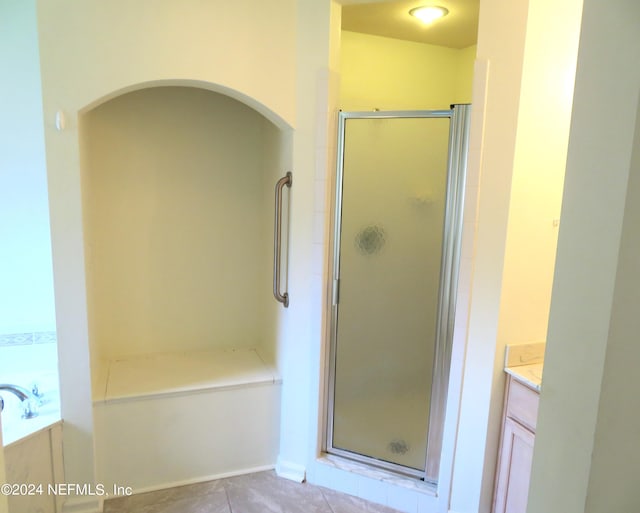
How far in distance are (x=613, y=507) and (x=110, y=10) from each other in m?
2.48

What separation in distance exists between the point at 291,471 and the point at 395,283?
4.21 ft

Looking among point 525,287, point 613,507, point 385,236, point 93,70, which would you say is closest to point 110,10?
point 93,70

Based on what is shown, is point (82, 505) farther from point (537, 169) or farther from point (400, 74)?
point (400, 74)

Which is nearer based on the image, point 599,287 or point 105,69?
point 599,287

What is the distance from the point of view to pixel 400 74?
2973 mm

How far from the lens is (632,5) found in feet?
2.25

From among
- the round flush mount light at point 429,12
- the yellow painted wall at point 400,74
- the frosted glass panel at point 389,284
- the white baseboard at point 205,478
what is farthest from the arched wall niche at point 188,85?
the white baseboard at point 205,478

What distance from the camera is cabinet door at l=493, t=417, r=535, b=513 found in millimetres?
1888

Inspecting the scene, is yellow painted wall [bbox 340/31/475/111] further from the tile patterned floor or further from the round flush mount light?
the tile patterned floor

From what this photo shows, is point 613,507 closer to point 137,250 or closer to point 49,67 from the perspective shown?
point 49,67

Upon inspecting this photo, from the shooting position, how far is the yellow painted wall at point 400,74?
2.87 metres

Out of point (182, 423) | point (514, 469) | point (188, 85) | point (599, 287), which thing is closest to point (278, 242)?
point (188, 85)

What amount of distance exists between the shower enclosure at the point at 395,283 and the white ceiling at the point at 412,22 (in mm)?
639

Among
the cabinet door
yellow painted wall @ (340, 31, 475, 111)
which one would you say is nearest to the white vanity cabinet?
the cabinet door
